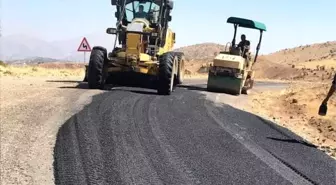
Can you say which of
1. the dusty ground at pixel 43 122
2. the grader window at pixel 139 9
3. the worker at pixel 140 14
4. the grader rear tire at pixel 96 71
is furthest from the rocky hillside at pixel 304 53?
the grader rear tire at pixel 96 71

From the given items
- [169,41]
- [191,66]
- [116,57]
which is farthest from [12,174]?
[191,66]

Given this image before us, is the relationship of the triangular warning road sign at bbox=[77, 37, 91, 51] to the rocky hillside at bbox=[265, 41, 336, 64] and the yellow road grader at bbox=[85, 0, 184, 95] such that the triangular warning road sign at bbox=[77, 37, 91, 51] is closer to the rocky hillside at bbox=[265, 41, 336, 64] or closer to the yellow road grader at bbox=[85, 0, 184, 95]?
the yellow road grader at bbox=[85, 0, 184, 95]

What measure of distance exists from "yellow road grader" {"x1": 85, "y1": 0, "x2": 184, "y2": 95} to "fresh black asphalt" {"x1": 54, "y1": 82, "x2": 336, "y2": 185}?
341 cm

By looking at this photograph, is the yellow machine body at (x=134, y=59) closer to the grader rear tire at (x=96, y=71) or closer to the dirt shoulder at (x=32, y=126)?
the grader rear tire at (x=96, y=71)

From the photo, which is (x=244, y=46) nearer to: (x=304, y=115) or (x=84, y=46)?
(x=304, y=115)

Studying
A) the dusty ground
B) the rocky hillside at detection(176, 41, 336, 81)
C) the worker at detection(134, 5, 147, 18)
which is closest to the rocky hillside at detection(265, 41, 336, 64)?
the rocky hillside at detection(176, 41, 336, 81)

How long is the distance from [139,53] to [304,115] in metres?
5.68

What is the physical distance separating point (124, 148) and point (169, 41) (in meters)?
10.8

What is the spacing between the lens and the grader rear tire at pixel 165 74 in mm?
14234

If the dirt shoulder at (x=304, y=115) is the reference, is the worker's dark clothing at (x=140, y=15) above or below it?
above

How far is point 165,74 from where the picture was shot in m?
14.3

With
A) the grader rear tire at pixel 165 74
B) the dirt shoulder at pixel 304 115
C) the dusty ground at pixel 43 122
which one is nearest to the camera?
the dusty ground at pixel 43 122

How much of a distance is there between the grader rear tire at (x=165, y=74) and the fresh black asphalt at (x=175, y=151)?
3052mm

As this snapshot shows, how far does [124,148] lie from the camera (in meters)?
7.34
